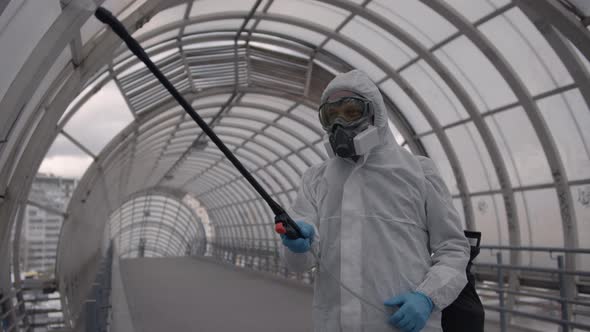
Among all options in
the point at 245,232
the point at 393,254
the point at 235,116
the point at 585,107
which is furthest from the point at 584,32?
the point at 245,232

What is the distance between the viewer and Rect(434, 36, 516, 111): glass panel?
40.3 feet

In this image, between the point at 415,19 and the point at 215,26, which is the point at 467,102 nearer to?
the point at 415,19

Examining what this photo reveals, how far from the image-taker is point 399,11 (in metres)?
12.2

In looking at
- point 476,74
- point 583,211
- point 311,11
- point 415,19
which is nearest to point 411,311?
point 415,19

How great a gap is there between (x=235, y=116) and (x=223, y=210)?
22.6m

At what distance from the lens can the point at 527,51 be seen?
1123 centimetres

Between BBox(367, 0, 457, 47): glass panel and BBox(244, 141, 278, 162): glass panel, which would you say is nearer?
BBox(367, 0, 457, 47): glass panel

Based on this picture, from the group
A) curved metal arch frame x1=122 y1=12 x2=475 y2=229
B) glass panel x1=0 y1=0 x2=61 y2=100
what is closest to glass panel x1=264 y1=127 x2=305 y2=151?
curved metal arch frame x1=122 y1=12 x2=475 y2=229

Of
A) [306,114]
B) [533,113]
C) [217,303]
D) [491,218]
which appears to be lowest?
[217,303]

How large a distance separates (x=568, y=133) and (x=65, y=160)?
1233 cm

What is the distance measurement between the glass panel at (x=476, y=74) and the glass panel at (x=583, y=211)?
255 cm

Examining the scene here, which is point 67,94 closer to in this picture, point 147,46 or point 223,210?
point 147,46

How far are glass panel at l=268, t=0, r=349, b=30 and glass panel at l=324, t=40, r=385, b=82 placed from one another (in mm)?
1189

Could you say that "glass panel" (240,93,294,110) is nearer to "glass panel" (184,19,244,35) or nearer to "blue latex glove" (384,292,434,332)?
"glass panel" (184,19,244,35)
